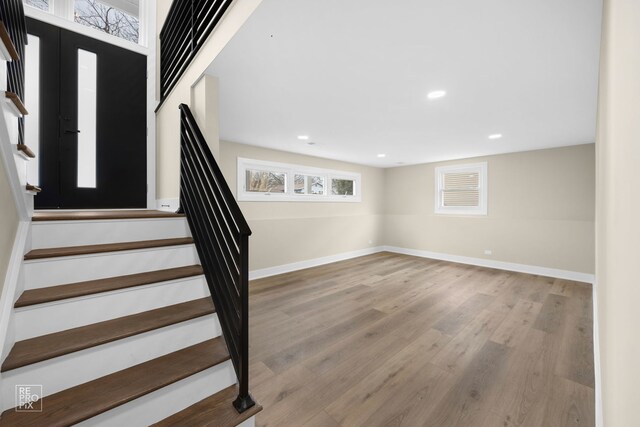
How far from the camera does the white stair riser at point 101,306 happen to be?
48.8 inches

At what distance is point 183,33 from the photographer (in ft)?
Answer: 7.88

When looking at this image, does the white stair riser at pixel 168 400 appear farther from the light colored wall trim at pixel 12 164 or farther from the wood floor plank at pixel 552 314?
the wood floor plank at pixel 552 314

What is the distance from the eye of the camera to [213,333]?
5.29ft

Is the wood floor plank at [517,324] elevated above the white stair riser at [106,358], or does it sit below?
below

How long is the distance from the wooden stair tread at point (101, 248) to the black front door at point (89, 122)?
1733 millimetres

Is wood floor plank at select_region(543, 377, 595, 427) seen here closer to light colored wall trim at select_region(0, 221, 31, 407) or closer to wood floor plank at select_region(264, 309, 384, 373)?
wood floor plank at select_region(264, 309, 384, 373)

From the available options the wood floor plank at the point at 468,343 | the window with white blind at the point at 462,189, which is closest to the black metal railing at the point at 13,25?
the wood floor plank at the point at 468,343

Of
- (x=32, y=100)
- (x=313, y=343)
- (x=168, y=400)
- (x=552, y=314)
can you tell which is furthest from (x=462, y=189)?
(x=32, y=100)

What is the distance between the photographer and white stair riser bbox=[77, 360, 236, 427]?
1.13 metres

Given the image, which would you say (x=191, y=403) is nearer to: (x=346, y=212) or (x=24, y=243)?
(x=24, y=243)

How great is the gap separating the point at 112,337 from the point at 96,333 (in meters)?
0.11

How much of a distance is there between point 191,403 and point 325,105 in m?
2.72

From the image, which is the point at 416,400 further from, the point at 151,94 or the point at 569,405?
the point at 151,94

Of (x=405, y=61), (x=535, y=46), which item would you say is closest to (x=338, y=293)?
(x=405, y=61)
